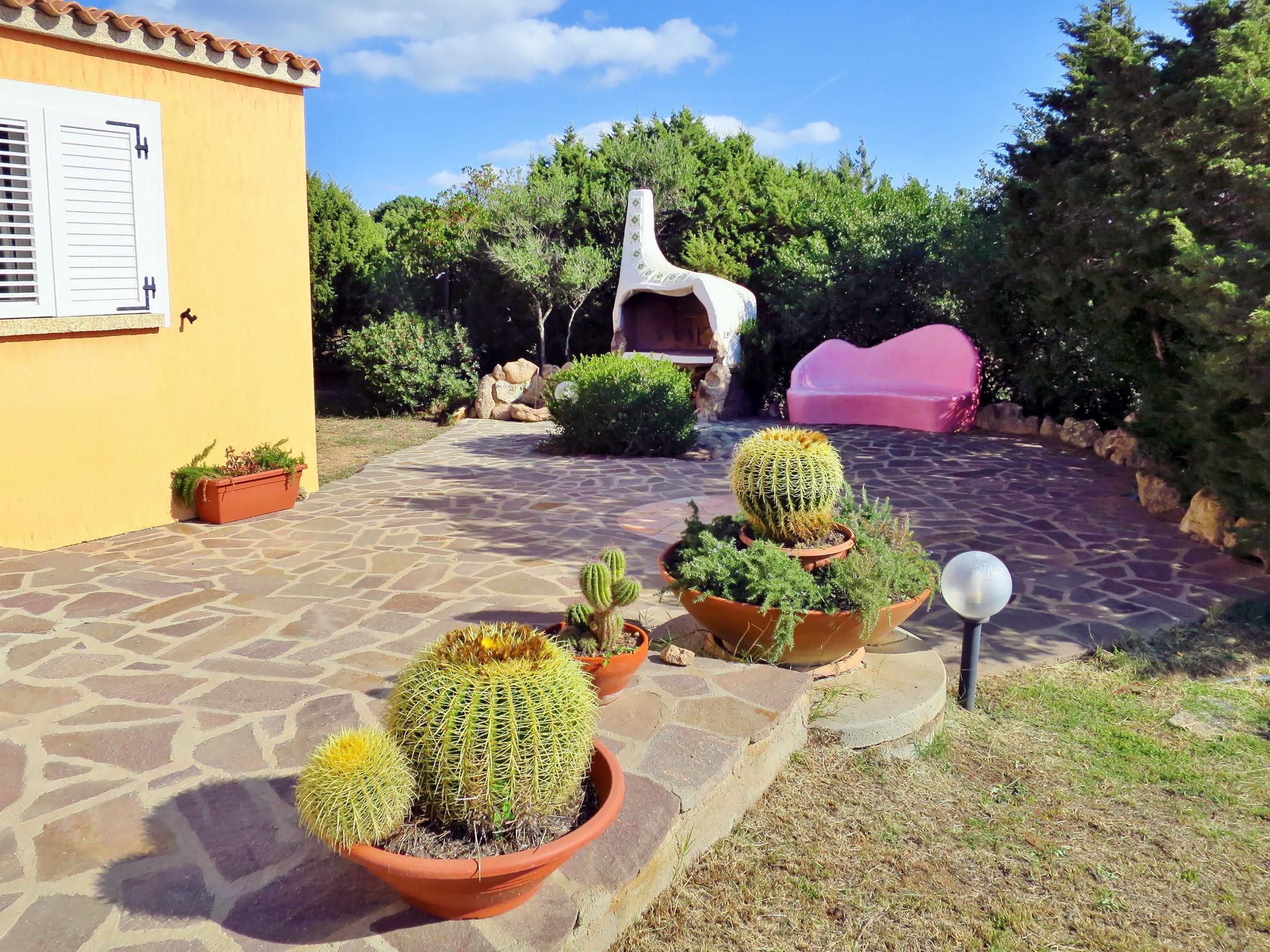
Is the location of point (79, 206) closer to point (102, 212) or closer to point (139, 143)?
point (102, 212)

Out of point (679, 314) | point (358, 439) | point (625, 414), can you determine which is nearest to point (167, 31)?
point (625, 414)

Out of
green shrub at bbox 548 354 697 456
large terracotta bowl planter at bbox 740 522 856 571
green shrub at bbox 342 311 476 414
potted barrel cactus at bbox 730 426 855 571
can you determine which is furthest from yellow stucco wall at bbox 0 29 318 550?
green shrub at bbox 342 311 476 414

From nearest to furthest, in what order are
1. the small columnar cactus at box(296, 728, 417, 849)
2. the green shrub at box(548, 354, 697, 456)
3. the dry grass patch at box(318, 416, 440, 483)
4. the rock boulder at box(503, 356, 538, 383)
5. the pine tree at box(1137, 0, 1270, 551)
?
the small columnar cactus at box(296, 728, 417, 849) < the pine tree at box(1137, 0, 1270, 551) < the dry grass patch at box(318, 416, 440, 483) < the green shrub at box(548, 354, 697, 456) < the rock boulder at box(503, 356, 538, 383)

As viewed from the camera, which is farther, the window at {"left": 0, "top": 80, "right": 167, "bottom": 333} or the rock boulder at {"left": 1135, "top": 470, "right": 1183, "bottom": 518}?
the rock boulder at {"left": 1135, "top": 470, "right": 1183, "bottom": 518}

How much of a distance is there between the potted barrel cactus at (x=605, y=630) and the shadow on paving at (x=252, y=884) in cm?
125

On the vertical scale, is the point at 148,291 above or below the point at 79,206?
below

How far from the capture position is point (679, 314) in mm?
19234

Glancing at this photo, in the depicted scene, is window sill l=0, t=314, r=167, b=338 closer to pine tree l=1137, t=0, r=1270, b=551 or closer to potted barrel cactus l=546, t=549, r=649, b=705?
potted barrel cactus l=546, t=549, r=649, b=705

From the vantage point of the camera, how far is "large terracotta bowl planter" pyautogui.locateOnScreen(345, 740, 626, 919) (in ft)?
7.82

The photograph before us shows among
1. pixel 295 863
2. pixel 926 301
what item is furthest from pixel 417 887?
pixel 926 301

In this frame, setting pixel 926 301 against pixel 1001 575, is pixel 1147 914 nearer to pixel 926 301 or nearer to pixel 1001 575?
→ pixel 1001 575

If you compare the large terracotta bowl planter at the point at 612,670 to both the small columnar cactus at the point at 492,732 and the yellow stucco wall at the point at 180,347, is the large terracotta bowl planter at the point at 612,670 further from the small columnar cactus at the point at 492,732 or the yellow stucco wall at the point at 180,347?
the yellow stucco wall at the point at 180,347

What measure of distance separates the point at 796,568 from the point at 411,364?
13494 millimetres

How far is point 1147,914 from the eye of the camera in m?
3.17
